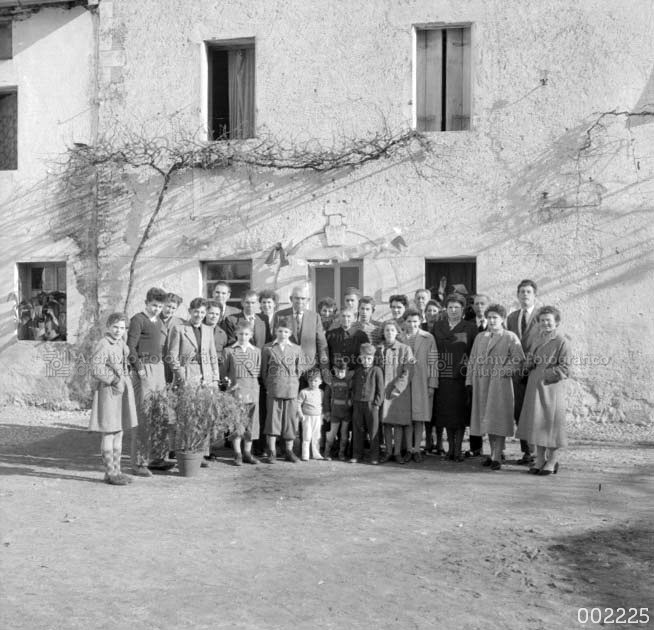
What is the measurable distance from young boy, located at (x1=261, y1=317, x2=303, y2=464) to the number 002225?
4.39 metres

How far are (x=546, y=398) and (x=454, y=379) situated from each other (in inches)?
39.1

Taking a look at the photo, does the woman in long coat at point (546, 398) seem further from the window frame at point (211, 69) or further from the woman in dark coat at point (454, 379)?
the window frame at point (211, 69)

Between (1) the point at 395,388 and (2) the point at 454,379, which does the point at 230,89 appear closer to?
(1) the point at 395,388

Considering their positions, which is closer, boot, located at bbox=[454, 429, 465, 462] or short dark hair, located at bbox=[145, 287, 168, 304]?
short dark hair, located at bbox=[145, 287, 168, 304]

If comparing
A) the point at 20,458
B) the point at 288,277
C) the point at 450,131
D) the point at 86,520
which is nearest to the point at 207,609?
the point at 86,520

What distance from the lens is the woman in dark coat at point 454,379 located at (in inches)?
326

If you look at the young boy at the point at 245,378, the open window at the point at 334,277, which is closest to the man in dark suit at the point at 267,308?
the young boy at the point at 245,378

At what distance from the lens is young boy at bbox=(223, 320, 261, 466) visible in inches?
322

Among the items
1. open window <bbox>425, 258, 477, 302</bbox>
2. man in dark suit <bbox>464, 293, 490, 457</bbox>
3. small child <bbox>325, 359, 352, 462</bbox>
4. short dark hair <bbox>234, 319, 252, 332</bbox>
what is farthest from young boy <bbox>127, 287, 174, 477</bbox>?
open window <bbox>425, 258, 477, 302</bbox>

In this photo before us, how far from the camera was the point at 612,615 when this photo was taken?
13.8ft

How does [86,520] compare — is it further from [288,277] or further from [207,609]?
[288,277]

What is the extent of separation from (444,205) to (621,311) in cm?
259

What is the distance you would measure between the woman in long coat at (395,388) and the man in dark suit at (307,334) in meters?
0.62

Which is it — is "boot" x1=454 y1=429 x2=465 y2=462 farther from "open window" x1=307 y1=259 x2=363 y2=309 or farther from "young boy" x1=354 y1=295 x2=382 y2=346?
"open window" x1=307 y1=259 x2=363 y2=309
